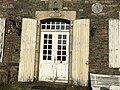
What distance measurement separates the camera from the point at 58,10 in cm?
1045

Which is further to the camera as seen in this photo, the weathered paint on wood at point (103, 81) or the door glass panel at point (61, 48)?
the door glass panel at point (61, 48)

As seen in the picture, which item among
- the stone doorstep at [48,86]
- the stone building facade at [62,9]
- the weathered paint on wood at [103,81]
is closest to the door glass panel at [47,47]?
the stone building facade at [62,9]

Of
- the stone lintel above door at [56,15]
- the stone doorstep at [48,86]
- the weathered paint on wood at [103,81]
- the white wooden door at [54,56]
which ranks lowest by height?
the stone doorstep at [48,86]

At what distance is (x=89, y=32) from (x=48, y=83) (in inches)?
96.9

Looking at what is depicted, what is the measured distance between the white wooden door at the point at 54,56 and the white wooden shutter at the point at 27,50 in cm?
49

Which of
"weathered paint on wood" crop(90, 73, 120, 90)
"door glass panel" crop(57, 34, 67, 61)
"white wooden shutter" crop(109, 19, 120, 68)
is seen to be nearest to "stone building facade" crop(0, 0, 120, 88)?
"white wooden shutter" crop(109, 19, 120, 68)

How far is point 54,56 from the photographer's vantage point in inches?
409

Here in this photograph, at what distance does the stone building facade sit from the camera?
9.89 metres

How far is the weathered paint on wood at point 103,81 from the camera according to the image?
884cm

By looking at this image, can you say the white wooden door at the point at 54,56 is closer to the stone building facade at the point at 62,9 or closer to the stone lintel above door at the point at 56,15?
the stone lintel above door at the point at 56,15

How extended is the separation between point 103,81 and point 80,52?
1.44m

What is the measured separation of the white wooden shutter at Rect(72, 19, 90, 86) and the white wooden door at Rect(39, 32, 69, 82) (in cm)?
54

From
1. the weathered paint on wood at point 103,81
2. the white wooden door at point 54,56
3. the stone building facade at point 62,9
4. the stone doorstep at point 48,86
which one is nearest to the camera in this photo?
the weathered paint on wood at point 103,81


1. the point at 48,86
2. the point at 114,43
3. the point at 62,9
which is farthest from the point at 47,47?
the point at 114,43
